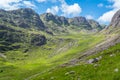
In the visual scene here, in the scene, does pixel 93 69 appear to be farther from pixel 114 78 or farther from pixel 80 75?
pixel 114 78

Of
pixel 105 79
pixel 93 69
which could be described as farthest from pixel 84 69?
pixel 105 79

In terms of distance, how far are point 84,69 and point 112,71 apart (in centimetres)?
904

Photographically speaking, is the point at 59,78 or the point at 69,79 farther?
the point at 59,78

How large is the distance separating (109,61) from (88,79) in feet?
29.3

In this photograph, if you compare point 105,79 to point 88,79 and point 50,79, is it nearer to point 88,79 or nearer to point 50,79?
point 88,79

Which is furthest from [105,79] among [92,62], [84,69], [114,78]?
[92,62]

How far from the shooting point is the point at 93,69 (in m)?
49.2

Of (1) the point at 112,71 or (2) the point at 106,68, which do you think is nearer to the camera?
(1) the point at 112,71

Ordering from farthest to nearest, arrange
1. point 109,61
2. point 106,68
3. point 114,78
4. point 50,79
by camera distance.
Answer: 1. point 50,79
2. point 109,61
3. point 106,68
4. point 114,78

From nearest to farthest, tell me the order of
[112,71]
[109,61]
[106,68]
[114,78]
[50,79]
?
1. [114,78]
2. [112,71]
3. [106,68]
4. [109,61]
5. [50,79]

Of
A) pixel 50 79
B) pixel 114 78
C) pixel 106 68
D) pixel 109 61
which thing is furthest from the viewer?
pixel 50 79

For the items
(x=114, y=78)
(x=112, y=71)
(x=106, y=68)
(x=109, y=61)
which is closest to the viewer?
(x=114, y=78)

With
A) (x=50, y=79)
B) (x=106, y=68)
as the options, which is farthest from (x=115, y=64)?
(x=50, y=79)

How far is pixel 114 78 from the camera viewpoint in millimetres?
40812
